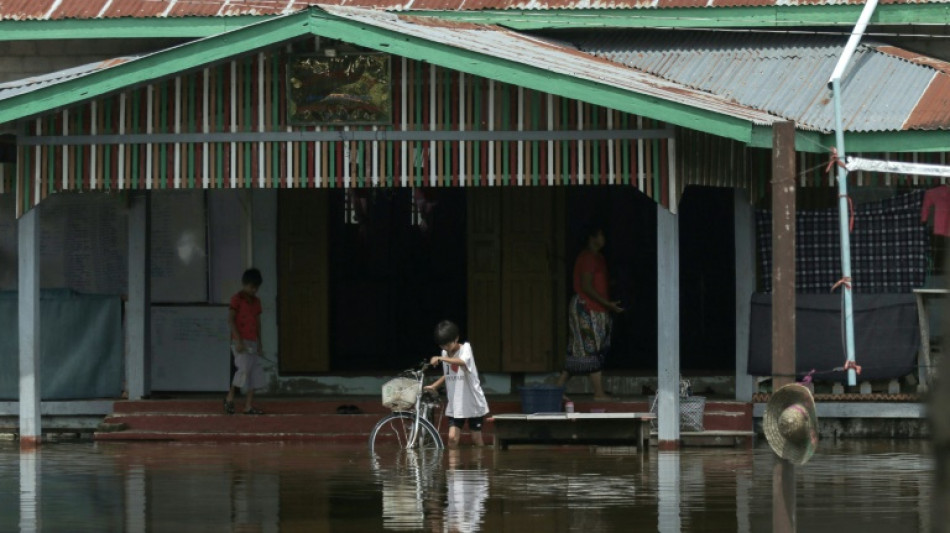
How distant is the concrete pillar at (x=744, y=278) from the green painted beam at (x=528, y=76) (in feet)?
7.19

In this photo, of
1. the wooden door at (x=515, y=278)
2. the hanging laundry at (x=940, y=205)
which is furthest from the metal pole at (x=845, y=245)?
the wooden door at (x=515, y=278)

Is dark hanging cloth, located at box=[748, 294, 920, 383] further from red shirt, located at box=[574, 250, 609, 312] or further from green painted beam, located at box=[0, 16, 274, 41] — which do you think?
green painted beam, located at box=[0, 16, 274, 41]

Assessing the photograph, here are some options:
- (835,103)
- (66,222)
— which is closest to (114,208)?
(66,222)

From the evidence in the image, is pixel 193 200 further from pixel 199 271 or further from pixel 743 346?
pixel 743 346

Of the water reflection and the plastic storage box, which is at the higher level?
the plastic storage box

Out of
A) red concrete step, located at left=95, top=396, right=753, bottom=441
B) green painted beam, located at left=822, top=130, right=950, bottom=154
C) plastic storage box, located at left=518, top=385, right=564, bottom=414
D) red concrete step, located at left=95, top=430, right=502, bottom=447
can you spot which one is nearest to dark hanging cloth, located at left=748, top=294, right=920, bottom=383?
red concrete step, located at left=95, top=396, right=753, bottom=441

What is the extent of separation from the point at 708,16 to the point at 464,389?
4415 millimetres

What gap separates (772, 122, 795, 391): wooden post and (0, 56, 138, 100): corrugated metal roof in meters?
7.26

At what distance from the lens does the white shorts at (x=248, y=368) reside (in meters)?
17.0

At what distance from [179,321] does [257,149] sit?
3.57 metres

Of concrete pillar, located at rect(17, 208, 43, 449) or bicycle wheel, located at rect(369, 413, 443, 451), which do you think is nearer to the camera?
bicycle wheel, located at rect(369, 413, 443, 451)

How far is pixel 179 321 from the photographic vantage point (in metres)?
18.4

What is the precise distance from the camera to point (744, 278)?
1636 centimetres

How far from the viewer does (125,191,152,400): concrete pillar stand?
17.5m
